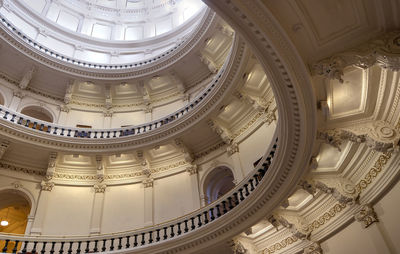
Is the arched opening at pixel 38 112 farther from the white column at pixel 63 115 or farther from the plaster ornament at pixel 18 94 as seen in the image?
the plaster ornament at pixel 18 94

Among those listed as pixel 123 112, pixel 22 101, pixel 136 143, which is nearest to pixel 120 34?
pixel 123 112

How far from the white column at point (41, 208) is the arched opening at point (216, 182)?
6738 millimetres

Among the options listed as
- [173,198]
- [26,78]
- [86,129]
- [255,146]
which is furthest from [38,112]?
[255,146]

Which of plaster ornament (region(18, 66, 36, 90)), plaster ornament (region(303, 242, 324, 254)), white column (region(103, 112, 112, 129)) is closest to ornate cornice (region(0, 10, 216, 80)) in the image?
plaster ornament (region(18, 66, 36, 90))

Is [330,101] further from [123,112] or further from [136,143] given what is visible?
[123,112]

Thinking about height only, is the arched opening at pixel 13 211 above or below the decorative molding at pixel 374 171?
above

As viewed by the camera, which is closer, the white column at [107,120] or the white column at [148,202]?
the white column at [148,202]

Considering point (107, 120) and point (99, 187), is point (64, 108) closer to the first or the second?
point (107, 120)

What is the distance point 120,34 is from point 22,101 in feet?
29.3

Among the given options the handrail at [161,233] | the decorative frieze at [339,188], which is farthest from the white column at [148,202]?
the decorative frieze at [339,188]

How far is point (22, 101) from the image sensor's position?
16766 millimetres

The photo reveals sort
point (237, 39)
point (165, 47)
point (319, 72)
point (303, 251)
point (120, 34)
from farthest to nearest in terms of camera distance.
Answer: point (120, 34), point (165, 47), point (237, 39), point (303, 251), point (319, 72)

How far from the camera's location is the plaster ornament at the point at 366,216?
7.83 metres

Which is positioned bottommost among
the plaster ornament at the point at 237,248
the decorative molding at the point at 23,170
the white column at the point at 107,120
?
the plaster ornament at the point at 237,248
